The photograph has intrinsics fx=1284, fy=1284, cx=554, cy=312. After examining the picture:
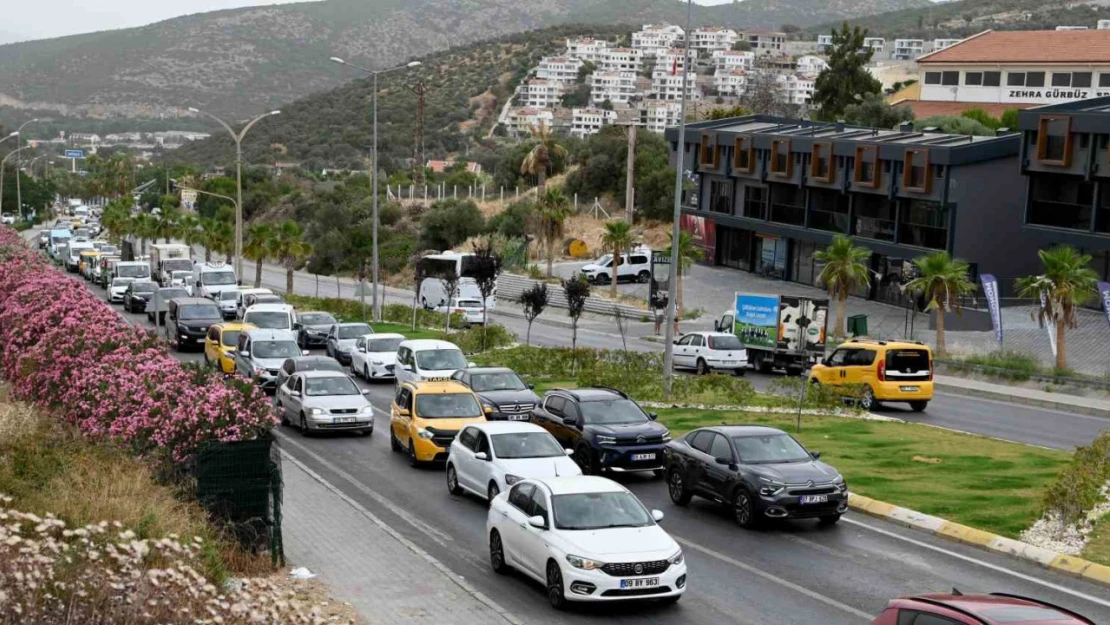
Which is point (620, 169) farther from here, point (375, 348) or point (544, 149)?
point (375, 348)

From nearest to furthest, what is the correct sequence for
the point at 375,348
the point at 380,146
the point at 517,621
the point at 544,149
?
the point at 517,621
the point at 375,348
the point at 544,149
the point at 380,146

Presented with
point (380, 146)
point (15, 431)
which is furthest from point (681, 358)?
point (380, 146)

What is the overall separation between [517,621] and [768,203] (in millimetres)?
55464

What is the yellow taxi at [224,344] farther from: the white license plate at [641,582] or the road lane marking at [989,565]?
the white license plate at [641,582]

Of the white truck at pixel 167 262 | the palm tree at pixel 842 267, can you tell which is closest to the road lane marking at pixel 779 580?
the palm tree at pixel 842 267

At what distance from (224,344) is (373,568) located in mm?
21727

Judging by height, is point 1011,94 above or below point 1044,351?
above

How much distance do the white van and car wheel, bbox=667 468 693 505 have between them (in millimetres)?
11952

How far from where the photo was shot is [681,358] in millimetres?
41375

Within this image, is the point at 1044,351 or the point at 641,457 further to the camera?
the point at 1044,351

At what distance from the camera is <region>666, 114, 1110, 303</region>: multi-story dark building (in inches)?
2124

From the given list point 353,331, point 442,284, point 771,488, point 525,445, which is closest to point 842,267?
point 442,284

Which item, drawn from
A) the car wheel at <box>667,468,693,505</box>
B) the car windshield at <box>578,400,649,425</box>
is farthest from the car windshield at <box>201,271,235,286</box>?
the car wheel at <box>667,468,693,505</box>

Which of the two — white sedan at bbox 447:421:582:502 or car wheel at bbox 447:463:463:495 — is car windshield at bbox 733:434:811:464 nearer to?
white sedan at bbox 447:421:582:502
